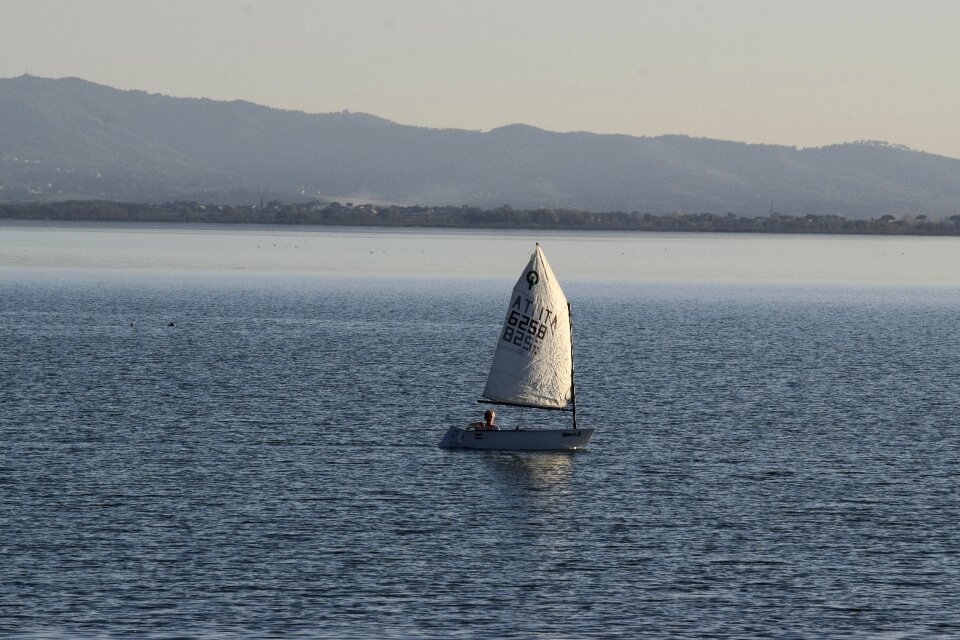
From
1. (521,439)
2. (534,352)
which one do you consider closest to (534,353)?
(534,352)

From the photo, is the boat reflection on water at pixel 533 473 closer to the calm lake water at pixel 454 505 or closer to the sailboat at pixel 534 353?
the calm lake water at pixel 454 505

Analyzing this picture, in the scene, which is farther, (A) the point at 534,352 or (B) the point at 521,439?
(A) the point at 534,352

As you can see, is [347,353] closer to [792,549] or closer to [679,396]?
[679,396]

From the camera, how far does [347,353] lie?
131125 mm

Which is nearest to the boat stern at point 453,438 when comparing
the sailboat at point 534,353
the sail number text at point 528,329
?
the sailboat at point 534,353

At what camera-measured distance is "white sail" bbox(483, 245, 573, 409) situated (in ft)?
255

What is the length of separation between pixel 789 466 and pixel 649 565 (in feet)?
76.3

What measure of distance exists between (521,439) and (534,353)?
5.36 meters

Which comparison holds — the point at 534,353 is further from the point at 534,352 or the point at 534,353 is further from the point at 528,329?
the point at 528,329

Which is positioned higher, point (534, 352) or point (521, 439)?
point (534, 352)

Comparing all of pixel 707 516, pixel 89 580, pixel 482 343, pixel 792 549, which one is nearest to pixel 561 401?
pixel 707 516

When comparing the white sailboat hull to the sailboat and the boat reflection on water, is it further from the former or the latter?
the boat reflection on water

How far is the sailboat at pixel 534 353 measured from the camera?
7675cm

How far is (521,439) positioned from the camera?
246 feet
